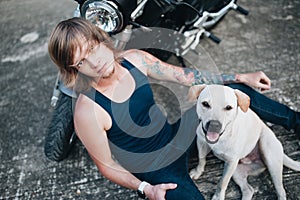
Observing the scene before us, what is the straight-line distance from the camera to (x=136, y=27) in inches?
81.8

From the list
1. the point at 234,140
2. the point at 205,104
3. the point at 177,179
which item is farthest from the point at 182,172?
the point at 205,104

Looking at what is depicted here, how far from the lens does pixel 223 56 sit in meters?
2.84

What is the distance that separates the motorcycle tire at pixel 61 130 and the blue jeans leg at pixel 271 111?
934 millimetres

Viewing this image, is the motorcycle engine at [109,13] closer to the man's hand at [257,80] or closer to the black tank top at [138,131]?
the black tank top at [138,131]

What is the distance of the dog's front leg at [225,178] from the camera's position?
1.90 metres

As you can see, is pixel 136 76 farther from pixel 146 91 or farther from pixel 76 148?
pixel 76 148

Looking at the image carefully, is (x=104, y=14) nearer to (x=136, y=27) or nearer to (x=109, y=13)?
(x=109, y=13)

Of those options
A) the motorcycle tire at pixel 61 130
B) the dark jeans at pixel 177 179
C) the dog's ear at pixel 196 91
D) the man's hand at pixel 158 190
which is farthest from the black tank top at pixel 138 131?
the motorcycle tire at pixel 61 130

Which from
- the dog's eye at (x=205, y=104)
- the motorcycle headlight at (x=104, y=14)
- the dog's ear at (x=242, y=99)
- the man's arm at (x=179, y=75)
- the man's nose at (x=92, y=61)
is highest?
the motorcycle headlight at (x=104, y=14)

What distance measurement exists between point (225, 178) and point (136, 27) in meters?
0.86

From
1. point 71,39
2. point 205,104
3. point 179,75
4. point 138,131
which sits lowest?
point 138,131

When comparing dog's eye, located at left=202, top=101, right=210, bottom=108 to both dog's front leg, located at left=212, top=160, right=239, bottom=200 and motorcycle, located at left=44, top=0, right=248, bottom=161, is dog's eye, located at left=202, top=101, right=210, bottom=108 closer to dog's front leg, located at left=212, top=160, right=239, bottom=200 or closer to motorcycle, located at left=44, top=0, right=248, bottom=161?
dog's front leg, located at left=212, top=160, right=239, bottom=200

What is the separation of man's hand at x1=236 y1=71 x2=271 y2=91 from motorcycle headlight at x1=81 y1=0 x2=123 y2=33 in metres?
0.68

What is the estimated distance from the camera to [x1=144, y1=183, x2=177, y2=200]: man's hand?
1.74 metres
